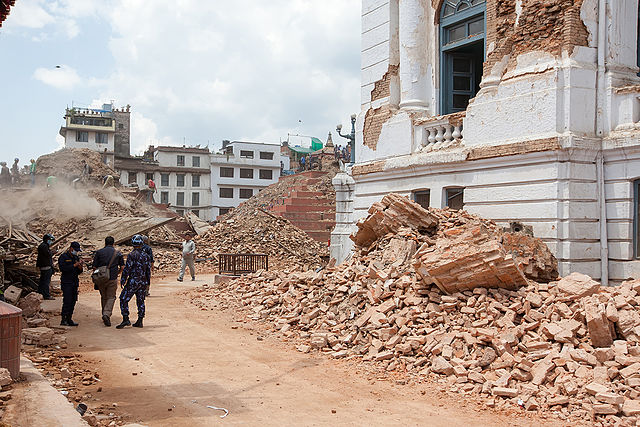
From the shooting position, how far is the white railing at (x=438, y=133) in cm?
1352

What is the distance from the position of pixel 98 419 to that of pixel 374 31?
44.5ft

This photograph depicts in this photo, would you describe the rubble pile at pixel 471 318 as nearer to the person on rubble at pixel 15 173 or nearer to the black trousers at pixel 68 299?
the black trousers at pixel 68 299

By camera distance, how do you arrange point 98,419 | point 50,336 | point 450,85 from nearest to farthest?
point 98,419, point 50,336, point 450,85

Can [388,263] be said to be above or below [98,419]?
above

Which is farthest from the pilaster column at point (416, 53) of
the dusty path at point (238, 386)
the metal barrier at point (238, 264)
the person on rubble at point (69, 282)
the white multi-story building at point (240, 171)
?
the white multi-story building at point (240, 171)

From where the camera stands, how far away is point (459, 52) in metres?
15.0

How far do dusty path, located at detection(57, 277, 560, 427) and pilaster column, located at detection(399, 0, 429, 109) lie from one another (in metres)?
7.63

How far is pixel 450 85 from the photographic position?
49.1 ft

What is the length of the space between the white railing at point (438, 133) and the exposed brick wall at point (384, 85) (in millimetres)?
1978

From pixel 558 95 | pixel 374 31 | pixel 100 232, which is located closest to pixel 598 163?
pixel 558 95

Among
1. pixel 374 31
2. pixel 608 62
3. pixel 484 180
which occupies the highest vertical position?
pixel 374 31

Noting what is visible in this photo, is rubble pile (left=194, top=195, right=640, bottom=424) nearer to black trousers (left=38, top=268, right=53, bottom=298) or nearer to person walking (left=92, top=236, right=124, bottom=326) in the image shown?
person walking (left=92, top=236, right=124, bottom=326)

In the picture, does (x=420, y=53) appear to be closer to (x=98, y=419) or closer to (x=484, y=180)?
(x=484, y=180)

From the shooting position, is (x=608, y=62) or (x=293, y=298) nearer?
(x=608, y=62)
